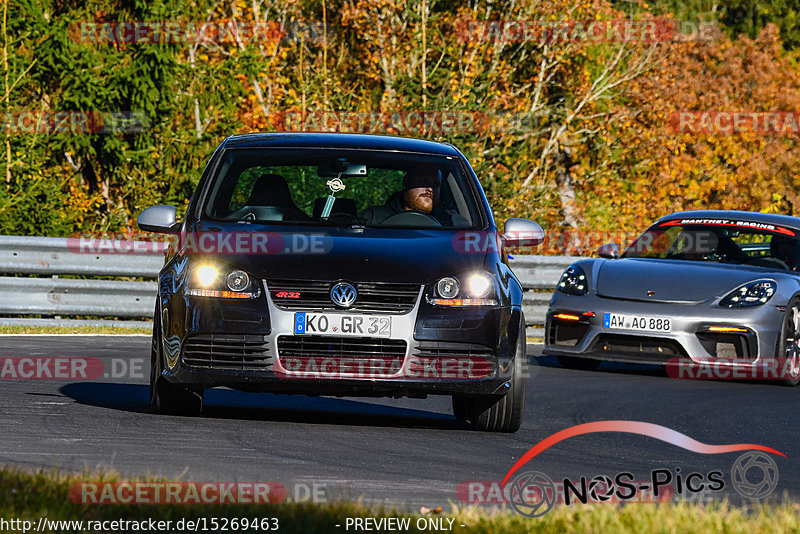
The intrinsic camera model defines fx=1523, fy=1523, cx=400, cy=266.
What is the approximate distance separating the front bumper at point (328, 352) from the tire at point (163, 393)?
289 millimetres

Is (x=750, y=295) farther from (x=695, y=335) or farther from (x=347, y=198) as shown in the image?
(x=347, y=198)

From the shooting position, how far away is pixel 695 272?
12.7 metres

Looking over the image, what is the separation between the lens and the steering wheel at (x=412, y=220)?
27.2 feet

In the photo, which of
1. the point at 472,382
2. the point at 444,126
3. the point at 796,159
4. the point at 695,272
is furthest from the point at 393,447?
the point at 796,159

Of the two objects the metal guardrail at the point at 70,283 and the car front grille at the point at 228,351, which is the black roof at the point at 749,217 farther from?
the car front grille at the point at 228,351

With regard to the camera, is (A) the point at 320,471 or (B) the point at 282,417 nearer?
(A) the point at 320,471

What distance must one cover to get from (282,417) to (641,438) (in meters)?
2.01

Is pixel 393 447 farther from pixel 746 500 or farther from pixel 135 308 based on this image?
pixel 135 308

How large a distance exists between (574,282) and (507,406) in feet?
16.7

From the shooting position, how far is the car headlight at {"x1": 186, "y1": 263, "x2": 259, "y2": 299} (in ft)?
24.5

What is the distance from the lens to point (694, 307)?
12.2 meters

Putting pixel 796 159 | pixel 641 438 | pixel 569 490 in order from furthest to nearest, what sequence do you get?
pixel 796 159 < pixel 641 438 < pixel 569 490

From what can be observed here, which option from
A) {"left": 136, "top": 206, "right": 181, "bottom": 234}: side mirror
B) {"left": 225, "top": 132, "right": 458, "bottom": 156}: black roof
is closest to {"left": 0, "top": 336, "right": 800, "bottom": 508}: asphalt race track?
{"left": 136, "top": 206, "right": 181, "bottom": 234}: side mirror
